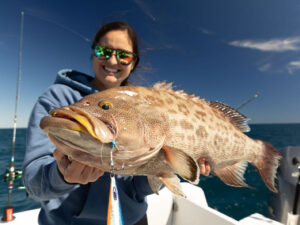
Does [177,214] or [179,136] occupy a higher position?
[179,136]

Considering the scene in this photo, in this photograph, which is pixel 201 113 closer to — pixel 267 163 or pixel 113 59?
pixel 113 59

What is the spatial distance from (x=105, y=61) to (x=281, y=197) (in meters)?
4.96

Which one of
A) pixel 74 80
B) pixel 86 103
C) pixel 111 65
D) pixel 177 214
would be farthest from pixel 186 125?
pixel 177 214

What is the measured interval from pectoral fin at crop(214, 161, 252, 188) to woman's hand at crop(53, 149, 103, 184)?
5.44 feet

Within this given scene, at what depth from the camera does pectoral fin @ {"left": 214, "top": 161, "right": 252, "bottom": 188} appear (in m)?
2.35

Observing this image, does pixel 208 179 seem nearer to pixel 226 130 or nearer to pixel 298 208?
pixel 298 208

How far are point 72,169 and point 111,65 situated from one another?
1.24 m

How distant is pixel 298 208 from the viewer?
3.96 metres

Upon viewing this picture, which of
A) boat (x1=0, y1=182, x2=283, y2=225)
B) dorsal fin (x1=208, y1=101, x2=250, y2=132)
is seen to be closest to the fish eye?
dorsal fin (x1=208, y1=101, x2=250, y2=132)

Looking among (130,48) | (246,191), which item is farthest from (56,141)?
(246,191)

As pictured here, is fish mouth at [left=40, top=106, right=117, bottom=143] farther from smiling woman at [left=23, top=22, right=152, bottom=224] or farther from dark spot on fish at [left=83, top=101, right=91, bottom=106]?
dark spot on fish at [left=83, top=101, right=91, bottom=106]

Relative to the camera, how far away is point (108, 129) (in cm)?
116

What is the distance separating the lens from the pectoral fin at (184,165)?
4.71ft

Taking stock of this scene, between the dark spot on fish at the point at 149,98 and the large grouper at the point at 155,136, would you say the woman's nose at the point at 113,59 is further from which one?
the dark spot on fish at the point at 149,98
